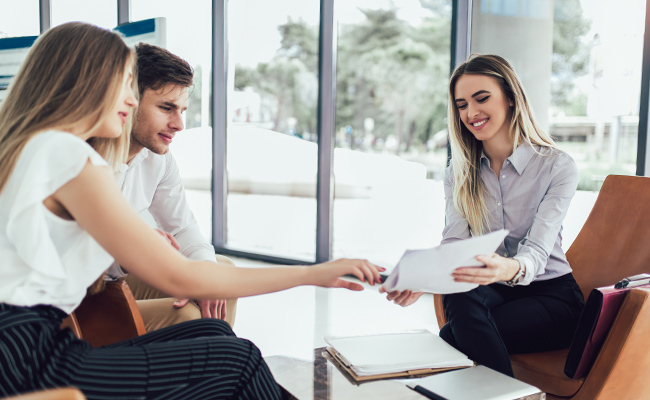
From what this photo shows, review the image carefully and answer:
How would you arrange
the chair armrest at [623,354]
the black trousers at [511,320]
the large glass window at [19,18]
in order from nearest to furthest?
the chair armrest at [623,354]
the black trousers at [511,320]
the large glass window at [19,18]

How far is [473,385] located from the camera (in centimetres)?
127

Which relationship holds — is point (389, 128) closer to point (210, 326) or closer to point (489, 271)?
point (489, 271)

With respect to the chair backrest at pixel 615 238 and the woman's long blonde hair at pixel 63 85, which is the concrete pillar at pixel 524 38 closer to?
the chair backrest at pixel 615 238

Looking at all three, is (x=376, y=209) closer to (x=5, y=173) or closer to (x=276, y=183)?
(x=276, y=183)

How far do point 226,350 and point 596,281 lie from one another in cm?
146

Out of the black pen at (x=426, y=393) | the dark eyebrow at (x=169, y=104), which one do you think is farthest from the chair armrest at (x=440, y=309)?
the dark eyebrow at (x=169, y=104)

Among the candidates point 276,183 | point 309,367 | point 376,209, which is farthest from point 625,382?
point 276,183

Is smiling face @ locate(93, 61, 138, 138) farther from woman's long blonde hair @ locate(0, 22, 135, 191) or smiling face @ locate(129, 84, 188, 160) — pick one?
smiling face @ locate(129, 84, 188, 160)

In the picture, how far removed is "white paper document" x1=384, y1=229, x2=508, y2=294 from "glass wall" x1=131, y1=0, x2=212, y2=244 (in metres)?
4.35

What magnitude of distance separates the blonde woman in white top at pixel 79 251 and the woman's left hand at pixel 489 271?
52 cm

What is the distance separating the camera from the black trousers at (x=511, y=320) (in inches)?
62.4

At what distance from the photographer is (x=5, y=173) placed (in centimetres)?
116

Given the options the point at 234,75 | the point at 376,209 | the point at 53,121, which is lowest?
the point at 376,209

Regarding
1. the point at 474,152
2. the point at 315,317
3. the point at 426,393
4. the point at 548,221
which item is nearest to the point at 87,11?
the point at 315,317
